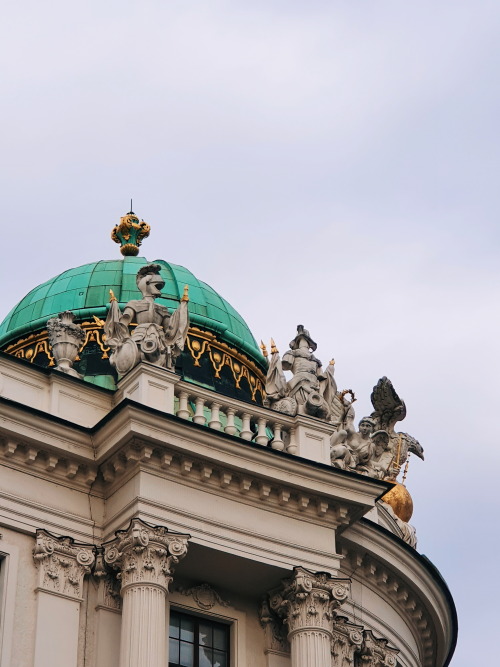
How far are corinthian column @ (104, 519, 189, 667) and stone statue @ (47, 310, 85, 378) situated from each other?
3221mm

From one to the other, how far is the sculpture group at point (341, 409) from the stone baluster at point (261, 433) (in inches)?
22.5

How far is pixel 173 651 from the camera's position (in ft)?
76.2

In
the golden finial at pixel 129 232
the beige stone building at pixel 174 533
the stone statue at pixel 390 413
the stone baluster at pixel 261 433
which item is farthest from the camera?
the golden finial at pixel 129 232

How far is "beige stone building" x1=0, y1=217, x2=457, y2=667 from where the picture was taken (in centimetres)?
2222

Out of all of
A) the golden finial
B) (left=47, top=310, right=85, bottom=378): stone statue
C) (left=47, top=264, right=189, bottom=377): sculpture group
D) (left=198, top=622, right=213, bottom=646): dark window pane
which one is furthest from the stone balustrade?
the golden finial

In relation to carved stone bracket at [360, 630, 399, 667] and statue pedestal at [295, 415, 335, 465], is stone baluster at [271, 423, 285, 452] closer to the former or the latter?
statue pedestal at [295, 415, 335, 465]

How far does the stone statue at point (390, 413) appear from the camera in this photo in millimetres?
29453

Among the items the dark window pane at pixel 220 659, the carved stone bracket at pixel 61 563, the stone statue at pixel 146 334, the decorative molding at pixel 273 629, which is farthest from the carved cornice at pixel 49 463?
the decorative molding at pixel 273 629

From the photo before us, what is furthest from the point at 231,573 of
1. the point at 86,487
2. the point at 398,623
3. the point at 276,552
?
the point at 398,623

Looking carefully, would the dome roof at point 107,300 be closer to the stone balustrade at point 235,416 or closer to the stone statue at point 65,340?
the stone statue at point 65,340

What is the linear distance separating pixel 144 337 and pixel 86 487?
233 centimetres

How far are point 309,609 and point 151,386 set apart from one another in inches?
147

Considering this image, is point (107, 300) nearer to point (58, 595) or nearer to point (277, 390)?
point (277, 390)

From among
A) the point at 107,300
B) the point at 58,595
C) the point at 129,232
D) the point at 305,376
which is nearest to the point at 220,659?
the point at 58,595
